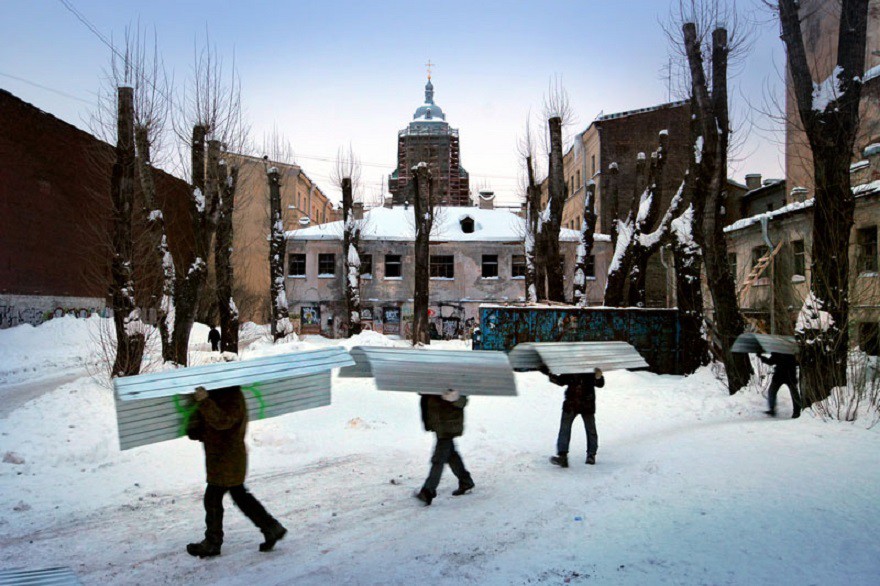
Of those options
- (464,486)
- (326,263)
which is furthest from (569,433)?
(326,263)

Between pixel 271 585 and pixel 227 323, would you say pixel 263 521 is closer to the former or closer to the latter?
pixel 271 585

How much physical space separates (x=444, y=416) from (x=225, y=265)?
14.2 m

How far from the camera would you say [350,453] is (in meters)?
9.12

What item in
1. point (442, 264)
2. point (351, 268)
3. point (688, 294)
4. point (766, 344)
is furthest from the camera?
point (442, 264)

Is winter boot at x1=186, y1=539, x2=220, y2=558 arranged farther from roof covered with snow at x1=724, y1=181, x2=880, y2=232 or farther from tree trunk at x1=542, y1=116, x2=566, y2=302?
roof covered with snow at x1=724, y1=181, x2=880, y2=232

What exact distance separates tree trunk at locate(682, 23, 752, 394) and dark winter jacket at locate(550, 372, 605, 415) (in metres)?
6.48

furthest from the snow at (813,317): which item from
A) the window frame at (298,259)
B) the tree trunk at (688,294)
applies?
the window frame at (298,259)

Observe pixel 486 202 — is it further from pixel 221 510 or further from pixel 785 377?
pixel 221 510

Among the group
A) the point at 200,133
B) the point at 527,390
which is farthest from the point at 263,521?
the point at 200,133

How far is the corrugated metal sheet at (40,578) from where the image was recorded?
4.10m

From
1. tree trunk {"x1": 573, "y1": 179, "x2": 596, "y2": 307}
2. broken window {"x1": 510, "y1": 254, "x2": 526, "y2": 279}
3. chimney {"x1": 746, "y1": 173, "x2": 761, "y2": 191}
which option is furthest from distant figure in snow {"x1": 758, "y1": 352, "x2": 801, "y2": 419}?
chimney {"x1": 746, "y1": 173, "x2": 761, "y2": 191}

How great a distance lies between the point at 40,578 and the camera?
4191 mm

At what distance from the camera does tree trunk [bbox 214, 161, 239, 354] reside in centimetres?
1869

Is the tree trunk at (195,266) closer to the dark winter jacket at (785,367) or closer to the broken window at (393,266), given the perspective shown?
the dark winter jacket at (785,367)
